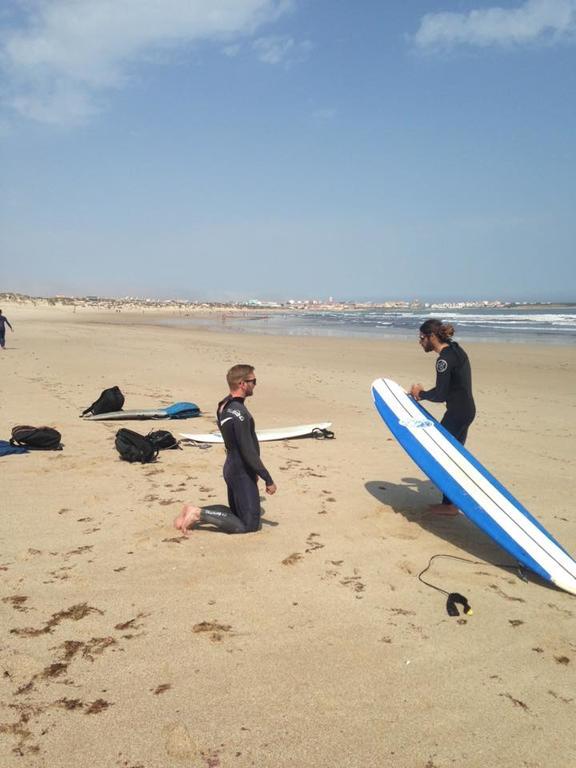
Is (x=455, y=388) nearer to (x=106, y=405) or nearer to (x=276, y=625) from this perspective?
(x=276, y=625)

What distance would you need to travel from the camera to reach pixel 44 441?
634 cm

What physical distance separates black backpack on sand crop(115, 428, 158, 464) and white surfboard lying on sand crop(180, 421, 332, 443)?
1019mm

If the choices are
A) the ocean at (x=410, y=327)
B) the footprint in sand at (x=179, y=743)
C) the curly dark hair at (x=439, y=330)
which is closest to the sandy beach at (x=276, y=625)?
the footprint in sand at (x=179, y=743)

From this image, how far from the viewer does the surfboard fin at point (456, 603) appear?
3188mm

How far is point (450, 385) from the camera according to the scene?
4.84 metres

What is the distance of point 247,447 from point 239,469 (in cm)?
25

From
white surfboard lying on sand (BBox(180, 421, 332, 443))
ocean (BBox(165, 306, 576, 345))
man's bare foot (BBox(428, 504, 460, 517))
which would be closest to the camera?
man's bare foot (BBox(428, 504, 460, 517))

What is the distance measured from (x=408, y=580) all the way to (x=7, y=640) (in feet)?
7.92

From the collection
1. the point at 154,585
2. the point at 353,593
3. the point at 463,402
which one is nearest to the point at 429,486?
the point at 463,402

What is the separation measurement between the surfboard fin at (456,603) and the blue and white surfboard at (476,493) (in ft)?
2.11

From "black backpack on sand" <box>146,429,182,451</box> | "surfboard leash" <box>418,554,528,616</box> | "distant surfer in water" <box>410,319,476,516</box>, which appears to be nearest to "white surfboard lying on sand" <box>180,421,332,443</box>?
"black backpack on sand" <box>146,429,182,451</box>

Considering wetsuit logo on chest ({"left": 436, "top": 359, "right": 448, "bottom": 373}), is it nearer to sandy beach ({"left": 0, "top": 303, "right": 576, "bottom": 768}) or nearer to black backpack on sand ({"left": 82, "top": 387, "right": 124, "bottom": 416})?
sandy beach ({"left": 0, "top": 303, "right": 576, "bottom": 768})

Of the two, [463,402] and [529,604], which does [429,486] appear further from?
[529,604]

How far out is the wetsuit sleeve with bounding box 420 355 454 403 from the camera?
15.6 ft
